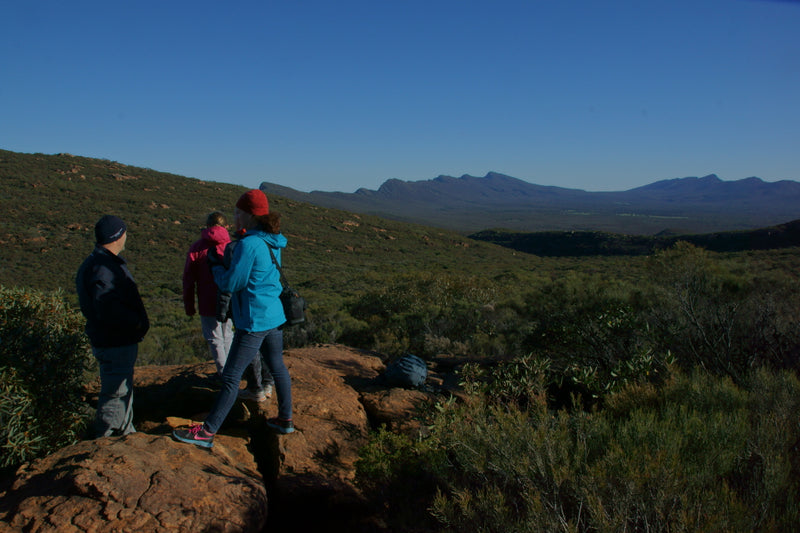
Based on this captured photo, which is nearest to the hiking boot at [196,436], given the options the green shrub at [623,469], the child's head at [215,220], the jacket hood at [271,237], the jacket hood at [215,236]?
the green shrub at [623,469]

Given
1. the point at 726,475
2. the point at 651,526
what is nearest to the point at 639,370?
the point at 726,475

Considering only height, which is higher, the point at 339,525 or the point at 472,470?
the point at 472,470

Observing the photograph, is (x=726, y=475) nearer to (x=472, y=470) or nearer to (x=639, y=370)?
(x=472, y=470)

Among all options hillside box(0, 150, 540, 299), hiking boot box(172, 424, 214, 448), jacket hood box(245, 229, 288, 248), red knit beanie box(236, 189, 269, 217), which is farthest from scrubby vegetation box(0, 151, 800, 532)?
hillside box(0, 150, 540, 299)

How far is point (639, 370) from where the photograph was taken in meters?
3.87

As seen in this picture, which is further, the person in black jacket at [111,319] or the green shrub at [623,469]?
the person in black jacket at [111,319]

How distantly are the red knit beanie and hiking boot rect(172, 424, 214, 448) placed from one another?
1481mm

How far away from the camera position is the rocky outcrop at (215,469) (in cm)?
228

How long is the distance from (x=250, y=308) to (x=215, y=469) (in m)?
1.00

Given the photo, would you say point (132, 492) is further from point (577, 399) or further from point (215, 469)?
point (577, 399)

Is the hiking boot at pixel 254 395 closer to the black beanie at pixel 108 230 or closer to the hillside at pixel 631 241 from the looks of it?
the black beanie at pixel 108 230

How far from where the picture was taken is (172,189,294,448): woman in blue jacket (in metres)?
3.04

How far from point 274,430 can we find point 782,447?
3.08 metres

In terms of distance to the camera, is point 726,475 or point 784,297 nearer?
point 726,475
